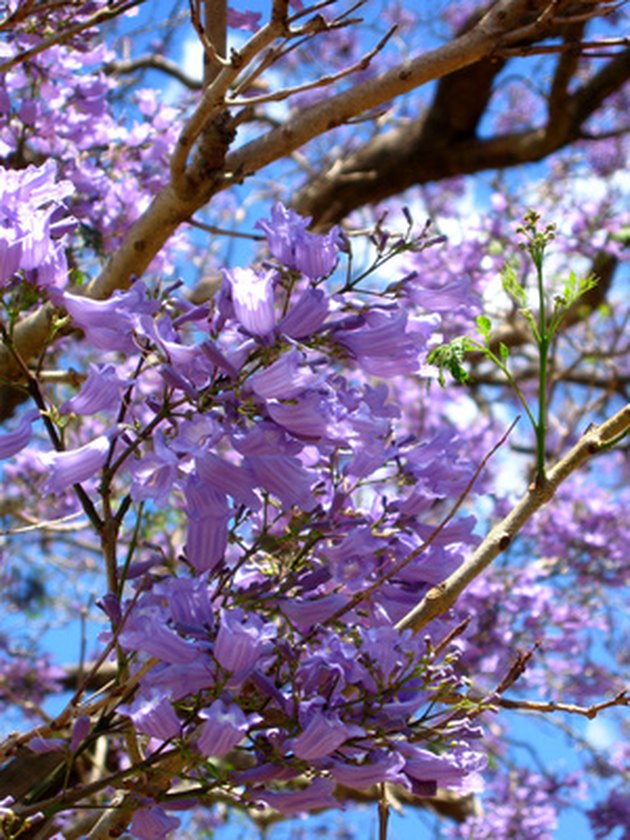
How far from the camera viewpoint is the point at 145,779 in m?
1.17

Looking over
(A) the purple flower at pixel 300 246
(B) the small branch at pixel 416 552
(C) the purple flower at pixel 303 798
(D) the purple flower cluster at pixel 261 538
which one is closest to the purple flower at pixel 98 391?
(D) the purple flower cluster at pixel 261 538

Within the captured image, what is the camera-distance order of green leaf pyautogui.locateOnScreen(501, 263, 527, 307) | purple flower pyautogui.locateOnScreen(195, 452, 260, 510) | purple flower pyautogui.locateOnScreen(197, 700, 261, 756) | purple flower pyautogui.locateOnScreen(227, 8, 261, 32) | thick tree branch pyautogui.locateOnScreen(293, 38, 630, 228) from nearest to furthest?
purple flower pyautogui.locateOnScreen(197, 700, 261, 756) → purple flower pyautogui.locateOnScreen(195, 452, 260, 510) → green leaf pyautogui.locateOnScreen(501, 263, 527, 307) → purple flower pyautogui.locateOnScreen(227, 8, 261, 32) → thick tree branch pyautogui.locateOnScreen(293, 38, 630, 228)

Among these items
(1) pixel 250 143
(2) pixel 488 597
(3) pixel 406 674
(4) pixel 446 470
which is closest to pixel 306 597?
(3) pixel 406 674

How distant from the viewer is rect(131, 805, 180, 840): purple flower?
3.68 ft

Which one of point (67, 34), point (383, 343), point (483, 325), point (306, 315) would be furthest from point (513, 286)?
point (67, 34)

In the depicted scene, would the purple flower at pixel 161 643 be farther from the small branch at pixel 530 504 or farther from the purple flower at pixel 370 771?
the small branch at pixel 530 504

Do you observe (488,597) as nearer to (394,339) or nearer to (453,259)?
(453,259)

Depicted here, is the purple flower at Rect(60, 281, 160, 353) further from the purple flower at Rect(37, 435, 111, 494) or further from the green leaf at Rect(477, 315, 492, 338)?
the green leaf at Rect(477, 315, 492, 338)

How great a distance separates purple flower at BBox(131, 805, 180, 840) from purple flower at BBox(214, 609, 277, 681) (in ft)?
0.64

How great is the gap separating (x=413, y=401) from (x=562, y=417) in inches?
67.4

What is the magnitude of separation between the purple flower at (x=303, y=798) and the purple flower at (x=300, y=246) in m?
0.59

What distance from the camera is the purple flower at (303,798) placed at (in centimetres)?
112

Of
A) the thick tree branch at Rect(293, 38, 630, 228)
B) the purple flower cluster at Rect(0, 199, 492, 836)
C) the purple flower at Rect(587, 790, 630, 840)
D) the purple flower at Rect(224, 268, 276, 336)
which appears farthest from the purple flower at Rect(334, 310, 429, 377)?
the thick tree branch at Rect(293, 38, 630, 228)

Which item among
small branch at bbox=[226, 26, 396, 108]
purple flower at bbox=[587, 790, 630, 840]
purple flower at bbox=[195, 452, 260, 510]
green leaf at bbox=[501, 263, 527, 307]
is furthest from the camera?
purple flower at bbox=[587, 790, 630, 840]
